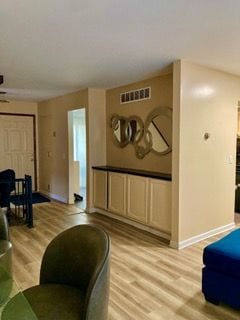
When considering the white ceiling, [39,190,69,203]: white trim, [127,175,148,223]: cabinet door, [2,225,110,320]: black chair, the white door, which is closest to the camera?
[2,225,110,320]: black chair

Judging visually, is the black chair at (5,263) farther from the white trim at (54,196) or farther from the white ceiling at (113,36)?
the white trim at (54,196)

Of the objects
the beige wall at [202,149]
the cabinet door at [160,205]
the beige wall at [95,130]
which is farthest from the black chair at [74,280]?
the beige wall at [95,130]

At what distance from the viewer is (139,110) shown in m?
4.62

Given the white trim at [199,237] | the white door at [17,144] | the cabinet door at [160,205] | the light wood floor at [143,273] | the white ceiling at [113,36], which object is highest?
the white ceiling at [113,36]

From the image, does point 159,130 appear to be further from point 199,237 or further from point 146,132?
point 199,237

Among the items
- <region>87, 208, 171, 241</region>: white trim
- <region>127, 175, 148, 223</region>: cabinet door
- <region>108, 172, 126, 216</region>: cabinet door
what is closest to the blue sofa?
<region>87, 208, 171, 241</region>: white trim

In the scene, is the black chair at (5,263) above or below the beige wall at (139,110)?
below

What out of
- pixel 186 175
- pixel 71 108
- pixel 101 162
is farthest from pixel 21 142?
pixel 186 175

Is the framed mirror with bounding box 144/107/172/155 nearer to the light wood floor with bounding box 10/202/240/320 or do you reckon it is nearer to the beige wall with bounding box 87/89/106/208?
the beige wall with bounding box 87/89/106/208

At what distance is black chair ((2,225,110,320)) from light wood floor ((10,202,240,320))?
0.79 m

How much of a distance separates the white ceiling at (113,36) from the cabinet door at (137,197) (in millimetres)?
1627

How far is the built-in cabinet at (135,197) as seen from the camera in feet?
12.4

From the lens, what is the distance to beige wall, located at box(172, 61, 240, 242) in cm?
343

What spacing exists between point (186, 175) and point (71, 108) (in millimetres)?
3147
